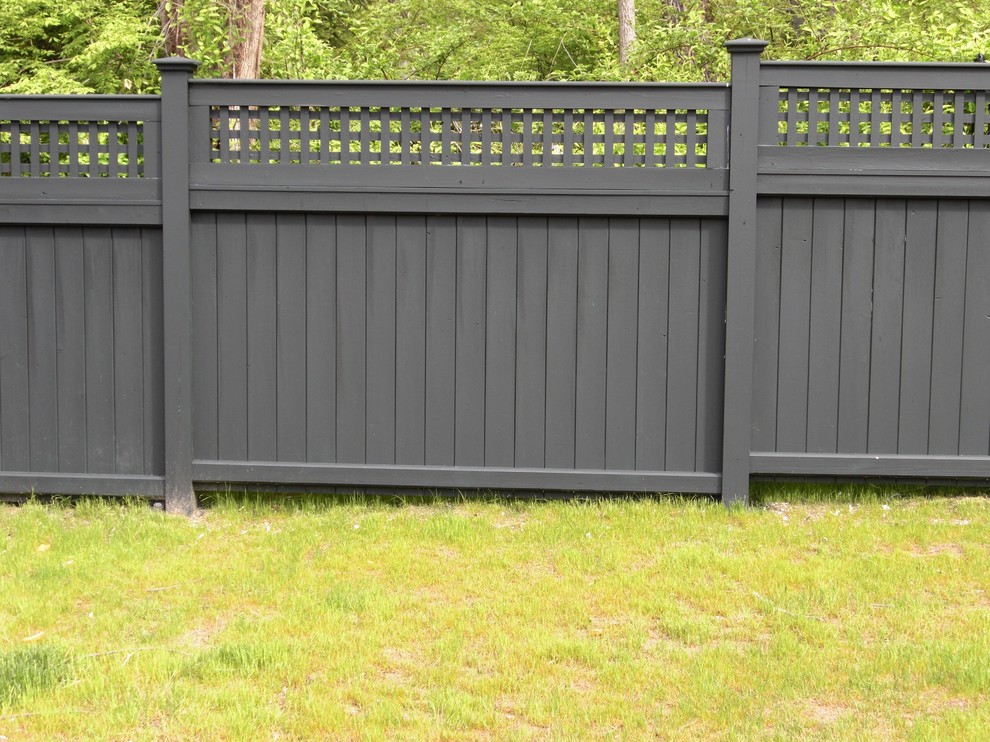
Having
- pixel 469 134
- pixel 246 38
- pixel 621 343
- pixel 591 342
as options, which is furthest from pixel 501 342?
pixel 246 38

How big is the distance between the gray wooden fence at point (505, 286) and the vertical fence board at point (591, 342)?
0.01 meters

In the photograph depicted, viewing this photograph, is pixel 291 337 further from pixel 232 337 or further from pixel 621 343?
pixel 621 343

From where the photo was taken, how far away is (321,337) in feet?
18.2

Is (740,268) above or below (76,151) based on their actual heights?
below

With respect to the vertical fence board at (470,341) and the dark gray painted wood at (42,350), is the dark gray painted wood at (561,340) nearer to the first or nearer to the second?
the vertical fence board at (470,341)

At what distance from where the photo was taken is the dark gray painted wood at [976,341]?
543cm

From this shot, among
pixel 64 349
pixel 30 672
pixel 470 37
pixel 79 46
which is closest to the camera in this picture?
pixel 30 672

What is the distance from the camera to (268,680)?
3.57 m

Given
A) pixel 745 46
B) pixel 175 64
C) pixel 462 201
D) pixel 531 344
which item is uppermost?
pixel 745 46

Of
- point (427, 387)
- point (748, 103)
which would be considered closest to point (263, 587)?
point (427, 387)

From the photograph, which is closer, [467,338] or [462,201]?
[462,201]

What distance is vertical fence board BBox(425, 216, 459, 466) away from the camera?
18.0 ft

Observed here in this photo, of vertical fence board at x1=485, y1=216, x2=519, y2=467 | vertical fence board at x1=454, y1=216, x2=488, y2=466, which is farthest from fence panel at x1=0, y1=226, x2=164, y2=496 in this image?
vertical fence board at x1=485, y1=216, x2=519, y2=467

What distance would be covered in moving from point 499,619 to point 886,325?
2607 mm
